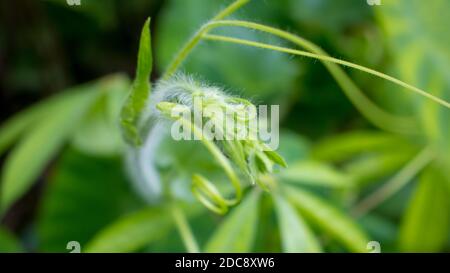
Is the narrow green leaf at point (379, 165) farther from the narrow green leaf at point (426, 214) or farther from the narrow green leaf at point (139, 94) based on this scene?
the narrow green leaf at point (139, 94)

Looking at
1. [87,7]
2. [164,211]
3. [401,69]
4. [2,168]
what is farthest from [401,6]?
[2,168]

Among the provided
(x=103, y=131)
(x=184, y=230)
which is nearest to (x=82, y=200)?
(x=103, y=131)

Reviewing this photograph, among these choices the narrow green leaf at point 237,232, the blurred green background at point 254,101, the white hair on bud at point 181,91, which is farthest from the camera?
the blurred green background at point 254,101

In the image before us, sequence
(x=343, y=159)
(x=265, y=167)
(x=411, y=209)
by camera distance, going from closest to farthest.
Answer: (x=265, y=167), (x=411, y=209), (x=343, y=159)

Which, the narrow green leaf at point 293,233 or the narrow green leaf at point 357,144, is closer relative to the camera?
the narrow green leaf at point 293,233

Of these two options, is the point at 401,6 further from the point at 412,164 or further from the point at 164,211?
the point at 164,211

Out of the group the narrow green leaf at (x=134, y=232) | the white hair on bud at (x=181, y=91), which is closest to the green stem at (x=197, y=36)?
the white hair on bud at (x=181, y=91)

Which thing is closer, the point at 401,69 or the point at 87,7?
the point at 401,69

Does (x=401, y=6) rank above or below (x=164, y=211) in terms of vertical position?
above
